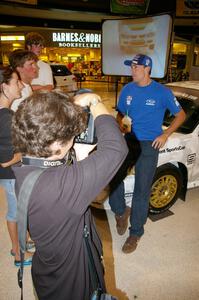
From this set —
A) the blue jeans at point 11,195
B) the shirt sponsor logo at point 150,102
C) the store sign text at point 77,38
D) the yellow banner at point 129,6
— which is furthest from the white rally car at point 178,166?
the store sign text at point 77,38

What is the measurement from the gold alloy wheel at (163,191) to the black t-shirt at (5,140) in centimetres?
175

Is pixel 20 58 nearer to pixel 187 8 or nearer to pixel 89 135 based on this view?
pixel 89 135

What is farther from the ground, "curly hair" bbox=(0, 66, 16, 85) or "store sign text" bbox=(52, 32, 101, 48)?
"store sign text" bbox=(52, 32, 101, 48)

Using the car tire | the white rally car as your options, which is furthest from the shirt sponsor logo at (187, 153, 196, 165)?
the car tire

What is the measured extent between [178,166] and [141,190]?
0.90 metres

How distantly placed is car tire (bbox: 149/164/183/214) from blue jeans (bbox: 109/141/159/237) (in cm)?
44

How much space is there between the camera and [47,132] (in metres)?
0.87

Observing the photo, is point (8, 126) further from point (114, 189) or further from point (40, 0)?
point (40, 0)

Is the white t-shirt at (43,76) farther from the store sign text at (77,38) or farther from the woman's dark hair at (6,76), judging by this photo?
the store sign text at (77,38)

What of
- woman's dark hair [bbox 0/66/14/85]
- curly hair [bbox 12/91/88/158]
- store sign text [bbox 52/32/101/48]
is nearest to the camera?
curly hair [bbox 12/91/88/158]

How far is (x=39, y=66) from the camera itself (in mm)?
3141

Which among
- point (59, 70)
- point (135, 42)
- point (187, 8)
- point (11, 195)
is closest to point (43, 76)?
point (11, 195)

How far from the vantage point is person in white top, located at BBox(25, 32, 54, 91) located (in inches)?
121

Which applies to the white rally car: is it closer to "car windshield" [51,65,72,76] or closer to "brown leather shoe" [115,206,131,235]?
"brown leather shoe" [115,206,131,235]
